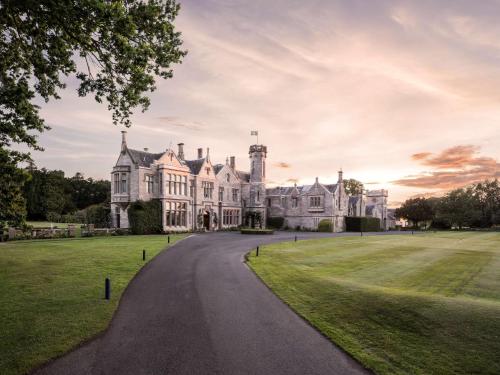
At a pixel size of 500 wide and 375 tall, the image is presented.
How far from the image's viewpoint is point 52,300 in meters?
11.1

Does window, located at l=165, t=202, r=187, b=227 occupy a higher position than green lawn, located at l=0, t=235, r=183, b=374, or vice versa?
window, located at l=165, t=202, r=187, b=227

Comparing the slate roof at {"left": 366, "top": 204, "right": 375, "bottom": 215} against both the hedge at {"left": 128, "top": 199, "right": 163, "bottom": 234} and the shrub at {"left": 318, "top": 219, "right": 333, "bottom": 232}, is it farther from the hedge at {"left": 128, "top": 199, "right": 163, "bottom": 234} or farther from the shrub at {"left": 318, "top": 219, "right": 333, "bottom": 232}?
the hedge at {"left": 128, "top": 199, "right": 163, "bottom": 234}

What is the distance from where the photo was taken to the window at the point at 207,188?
50688 millimetres

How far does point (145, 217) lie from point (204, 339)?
34.1 m

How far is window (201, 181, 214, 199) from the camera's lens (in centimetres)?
5069

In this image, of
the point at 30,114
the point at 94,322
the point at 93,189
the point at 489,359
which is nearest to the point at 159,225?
the point at 30,114

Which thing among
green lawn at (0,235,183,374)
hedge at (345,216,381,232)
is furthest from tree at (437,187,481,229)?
green lawn at (0,235,183,374)

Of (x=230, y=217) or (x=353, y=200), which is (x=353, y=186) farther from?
(x=230, y=217)

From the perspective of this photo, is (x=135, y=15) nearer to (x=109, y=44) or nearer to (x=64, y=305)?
(x=109, y=44)

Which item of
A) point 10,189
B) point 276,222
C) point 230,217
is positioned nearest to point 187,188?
point 230,217

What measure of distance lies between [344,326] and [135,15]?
11180mm

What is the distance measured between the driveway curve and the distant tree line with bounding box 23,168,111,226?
67447mm

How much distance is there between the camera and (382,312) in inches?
403

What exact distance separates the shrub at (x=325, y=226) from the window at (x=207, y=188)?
2086cm
